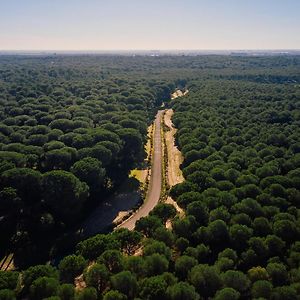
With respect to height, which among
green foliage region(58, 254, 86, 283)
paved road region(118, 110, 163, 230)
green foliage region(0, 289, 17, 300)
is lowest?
paved road region(118, 110, 163, 230)

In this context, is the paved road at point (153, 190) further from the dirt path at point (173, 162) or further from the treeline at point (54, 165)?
the treeline at point (54, 165)

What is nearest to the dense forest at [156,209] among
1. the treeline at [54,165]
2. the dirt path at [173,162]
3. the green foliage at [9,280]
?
the green foliage at [9,280]

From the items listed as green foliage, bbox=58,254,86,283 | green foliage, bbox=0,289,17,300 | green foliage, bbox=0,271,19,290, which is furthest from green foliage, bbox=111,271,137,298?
green foliage, bbox=0,271,19,290

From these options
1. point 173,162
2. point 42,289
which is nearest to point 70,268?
point 42,289

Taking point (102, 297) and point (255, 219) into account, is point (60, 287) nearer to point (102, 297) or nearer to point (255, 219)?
point (102, 297)

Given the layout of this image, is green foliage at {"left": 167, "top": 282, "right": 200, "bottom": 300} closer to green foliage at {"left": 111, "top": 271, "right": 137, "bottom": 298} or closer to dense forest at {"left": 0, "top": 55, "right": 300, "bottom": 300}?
dense forest at {"left": 0, "top": 55, "right": 300, "bottom": 300}

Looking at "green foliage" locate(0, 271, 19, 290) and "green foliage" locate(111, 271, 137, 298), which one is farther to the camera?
"green foliage" locate(0, 271, 19, 290)
